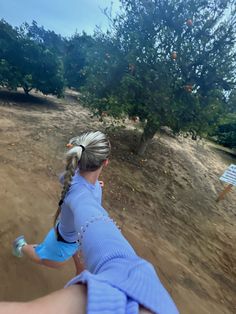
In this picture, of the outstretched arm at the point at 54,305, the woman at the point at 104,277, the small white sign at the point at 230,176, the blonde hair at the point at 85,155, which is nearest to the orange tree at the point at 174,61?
the small white sign at the point at 230,176

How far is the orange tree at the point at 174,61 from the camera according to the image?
5906 mm

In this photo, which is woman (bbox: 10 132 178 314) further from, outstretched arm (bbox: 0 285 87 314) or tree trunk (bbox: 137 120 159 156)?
tree trunk (bbox: 137 120 159 156)

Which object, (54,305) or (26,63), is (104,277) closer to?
(54,305)

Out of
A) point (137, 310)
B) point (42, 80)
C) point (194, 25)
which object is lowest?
point (42, 80)

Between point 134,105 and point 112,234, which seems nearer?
point 112,234

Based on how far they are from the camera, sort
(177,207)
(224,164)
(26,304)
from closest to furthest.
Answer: (26,304)
(177,207)
(224,164)

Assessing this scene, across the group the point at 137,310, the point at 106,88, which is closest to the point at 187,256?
the point at 137,310

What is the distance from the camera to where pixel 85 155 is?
1849mm

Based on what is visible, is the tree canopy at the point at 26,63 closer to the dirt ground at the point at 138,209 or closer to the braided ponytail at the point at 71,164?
the dirt ground at the point at 138,209

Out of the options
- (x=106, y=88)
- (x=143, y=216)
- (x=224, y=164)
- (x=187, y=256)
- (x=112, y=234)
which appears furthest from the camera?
(x=224, y=164)

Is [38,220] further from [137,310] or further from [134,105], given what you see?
[134,105]

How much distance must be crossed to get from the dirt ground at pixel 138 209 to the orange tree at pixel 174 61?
1.68m

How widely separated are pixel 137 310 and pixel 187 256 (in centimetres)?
388

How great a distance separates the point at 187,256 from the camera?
13.7ft
